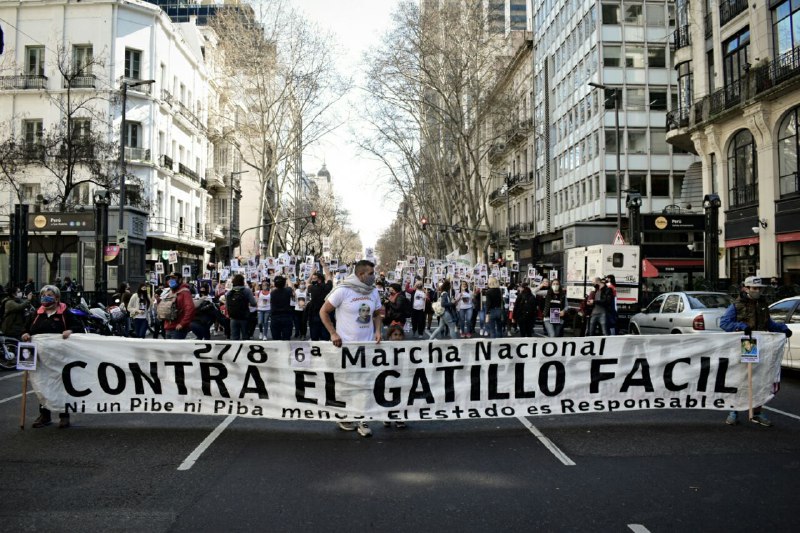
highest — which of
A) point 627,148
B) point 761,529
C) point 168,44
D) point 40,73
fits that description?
point 168,44

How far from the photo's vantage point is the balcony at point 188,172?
45.0m

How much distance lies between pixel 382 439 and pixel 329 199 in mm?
74751

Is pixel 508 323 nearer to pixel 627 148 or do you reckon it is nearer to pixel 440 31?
pixel 440 31

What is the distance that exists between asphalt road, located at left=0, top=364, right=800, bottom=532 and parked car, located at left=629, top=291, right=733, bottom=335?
5.38 m

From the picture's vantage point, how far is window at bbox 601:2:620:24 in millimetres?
42688

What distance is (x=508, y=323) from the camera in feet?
74.1

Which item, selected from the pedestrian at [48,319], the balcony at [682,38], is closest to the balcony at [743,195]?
the balcony at [682,38]

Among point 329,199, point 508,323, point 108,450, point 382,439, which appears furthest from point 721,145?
point 329,199

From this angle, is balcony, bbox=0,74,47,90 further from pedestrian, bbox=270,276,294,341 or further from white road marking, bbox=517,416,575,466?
white road marking, bbox=517,416,575,466

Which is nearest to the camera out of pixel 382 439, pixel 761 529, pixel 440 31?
pixel 761 529

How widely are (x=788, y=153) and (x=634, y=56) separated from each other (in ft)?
68.5

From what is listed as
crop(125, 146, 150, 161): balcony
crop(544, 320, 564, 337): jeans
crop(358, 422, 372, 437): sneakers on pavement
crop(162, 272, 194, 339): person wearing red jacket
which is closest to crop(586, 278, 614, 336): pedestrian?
crop(544, 320, 564, 337): jeans

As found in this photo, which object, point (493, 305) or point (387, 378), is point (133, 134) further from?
point (387, 378)

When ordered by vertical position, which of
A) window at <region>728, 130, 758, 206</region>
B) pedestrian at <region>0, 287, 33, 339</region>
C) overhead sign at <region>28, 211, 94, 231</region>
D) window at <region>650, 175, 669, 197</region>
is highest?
window at <region>650, 175, 669, 197</region>
